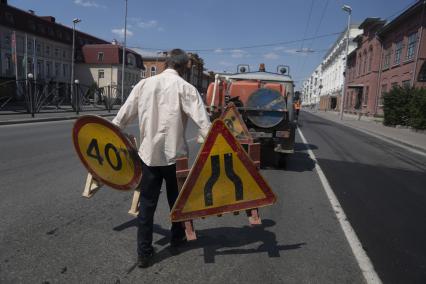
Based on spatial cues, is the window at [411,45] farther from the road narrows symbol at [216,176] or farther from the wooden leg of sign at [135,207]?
the wooden leg of sign at [135,207]

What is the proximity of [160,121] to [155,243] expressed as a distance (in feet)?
4.71

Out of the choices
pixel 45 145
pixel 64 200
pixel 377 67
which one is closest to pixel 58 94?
pixel 45 145

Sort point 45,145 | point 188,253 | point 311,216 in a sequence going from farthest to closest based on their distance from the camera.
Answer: point 45,145 < point 311,216 < point 188,253

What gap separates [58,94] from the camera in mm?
26047

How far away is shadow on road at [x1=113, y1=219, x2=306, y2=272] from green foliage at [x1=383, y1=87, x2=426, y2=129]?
19895 mm

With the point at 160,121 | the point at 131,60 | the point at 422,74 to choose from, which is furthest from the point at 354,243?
the point at 131,60

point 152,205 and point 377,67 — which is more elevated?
point 377,67

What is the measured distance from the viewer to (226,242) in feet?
13.6

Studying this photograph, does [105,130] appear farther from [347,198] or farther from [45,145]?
[45,145]

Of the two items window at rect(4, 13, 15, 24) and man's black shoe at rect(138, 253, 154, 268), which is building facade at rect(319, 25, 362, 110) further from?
man's black shoe at rect(138, 253, 154, 268)

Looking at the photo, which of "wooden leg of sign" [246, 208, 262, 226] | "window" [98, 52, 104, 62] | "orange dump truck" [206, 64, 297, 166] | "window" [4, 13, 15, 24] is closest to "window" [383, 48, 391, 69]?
"orange dump truck" [206, 64, 297, 166]

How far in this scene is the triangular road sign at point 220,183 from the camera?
139 inches

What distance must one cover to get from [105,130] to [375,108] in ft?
135

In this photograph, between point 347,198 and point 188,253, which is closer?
point 188,253
